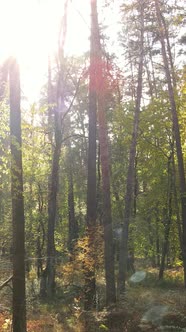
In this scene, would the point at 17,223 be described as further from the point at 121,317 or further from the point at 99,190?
the point at 99,190

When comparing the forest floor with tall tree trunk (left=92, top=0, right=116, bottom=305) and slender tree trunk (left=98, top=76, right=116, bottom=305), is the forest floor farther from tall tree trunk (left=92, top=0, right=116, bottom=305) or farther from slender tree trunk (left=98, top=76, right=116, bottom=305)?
tall tree trunk (left=92, top=0, right=116, bottom=305)

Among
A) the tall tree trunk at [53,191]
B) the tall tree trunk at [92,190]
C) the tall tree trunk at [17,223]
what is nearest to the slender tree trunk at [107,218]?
the tall tree trunk at [92,190]

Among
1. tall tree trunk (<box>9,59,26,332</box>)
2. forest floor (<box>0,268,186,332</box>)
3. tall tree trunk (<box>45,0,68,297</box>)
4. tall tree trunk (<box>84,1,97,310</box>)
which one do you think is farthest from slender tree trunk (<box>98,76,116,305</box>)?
tall tree trunk (<box>45,0,68,297</box>)

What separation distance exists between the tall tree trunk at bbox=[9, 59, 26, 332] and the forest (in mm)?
22

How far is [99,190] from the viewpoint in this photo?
22562 mm

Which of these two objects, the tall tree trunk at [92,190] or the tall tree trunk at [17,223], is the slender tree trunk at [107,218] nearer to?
the tall tree trunk at [92,190]

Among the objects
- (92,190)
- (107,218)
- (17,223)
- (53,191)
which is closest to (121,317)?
(107,218)

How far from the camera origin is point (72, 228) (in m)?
26.0

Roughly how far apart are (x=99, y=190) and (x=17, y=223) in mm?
14590

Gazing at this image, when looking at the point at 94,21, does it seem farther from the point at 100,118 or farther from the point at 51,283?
the point at 51,283

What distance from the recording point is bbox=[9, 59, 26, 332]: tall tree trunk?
7.91 meters

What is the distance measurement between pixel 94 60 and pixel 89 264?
6.04m

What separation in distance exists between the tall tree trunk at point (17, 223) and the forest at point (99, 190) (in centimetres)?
2

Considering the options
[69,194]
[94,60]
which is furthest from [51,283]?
[69,194]
